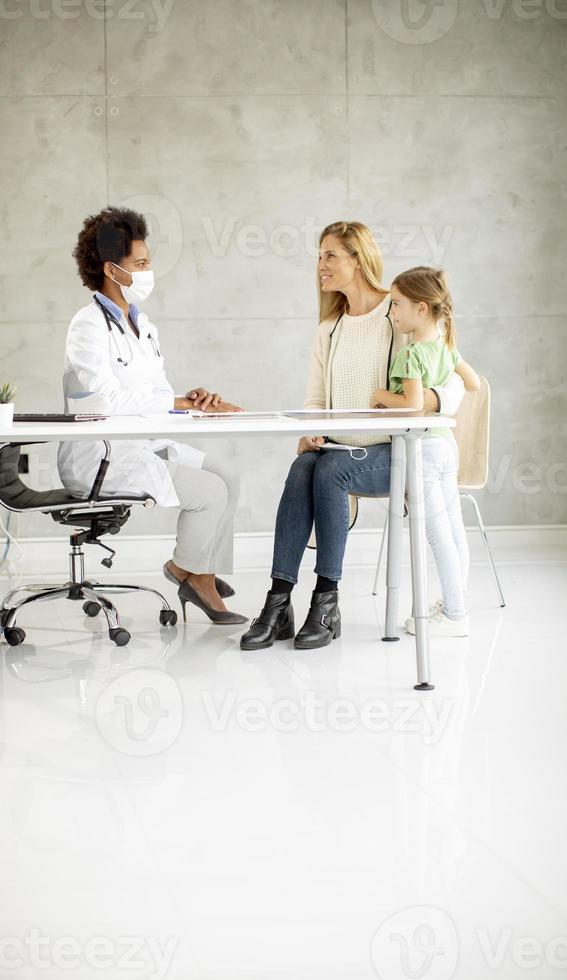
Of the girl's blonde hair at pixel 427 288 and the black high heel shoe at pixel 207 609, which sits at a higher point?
the girl's blonde hair at pixel 427 288

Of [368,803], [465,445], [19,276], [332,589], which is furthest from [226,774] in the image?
[19,276]

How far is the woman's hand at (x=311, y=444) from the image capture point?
134 inches

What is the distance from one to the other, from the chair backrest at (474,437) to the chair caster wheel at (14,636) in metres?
1.66

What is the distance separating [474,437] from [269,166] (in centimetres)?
192

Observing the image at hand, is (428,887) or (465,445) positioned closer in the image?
(428,887)

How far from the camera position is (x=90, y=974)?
4.54 feet

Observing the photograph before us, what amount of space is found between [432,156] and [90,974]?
4513mm

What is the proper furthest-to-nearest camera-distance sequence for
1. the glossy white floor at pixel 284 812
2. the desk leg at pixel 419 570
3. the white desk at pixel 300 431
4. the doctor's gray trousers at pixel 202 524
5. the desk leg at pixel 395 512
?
the doctor's gray trousers at pixel 202 524, the desk leg at pixel 395 512, the desk leg at pixel 419 570, the white desk at pixel 300 431, the glossy white floor at pixel 284 812

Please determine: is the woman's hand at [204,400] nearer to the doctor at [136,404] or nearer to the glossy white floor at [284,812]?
the doctor at [136,404]

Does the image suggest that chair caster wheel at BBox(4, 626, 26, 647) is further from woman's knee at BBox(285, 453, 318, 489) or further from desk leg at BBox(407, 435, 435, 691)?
desk leg at BBox(407, 435, 435, 691)

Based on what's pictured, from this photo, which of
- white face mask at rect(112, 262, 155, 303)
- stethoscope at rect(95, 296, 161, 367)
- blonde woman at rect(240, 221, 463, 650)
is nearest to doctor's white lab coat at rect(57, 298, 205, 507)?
stethoscope at rect(95, 296, 161, 367)

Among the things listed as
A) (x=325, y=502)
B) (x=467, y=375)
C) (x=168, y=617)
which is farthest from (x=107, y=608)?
(x=467, y=375)

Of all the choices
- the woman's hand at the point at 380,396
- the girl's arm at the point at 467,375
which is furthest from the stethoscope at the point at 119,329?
the girl's arm at the point at 467,375

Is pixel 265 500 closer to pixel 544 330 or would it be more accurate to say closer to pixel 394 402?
pixel 544 330
